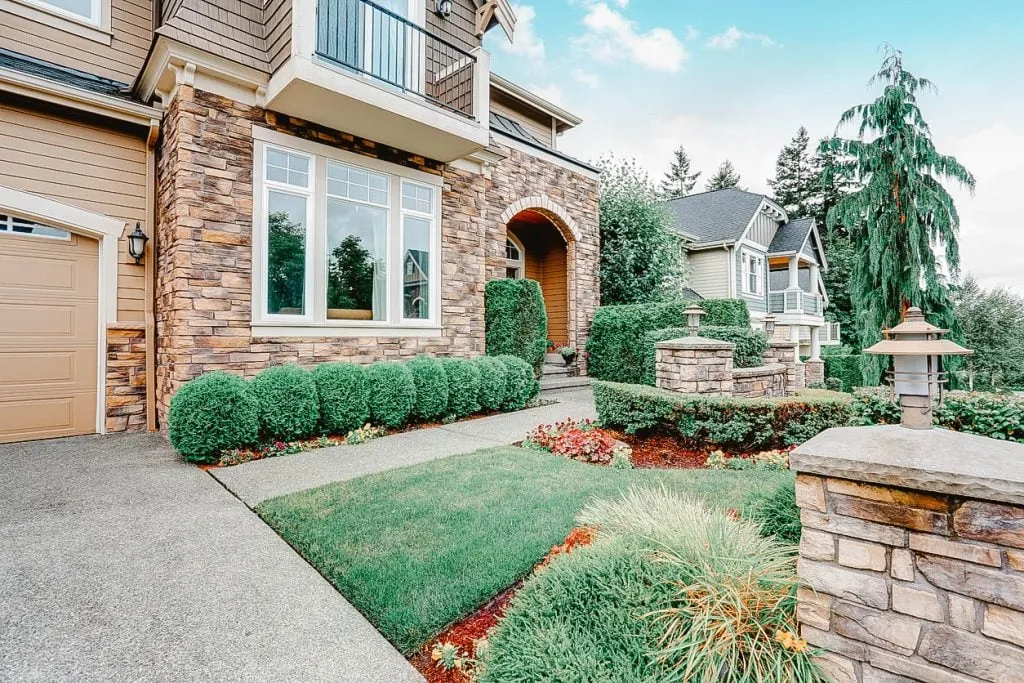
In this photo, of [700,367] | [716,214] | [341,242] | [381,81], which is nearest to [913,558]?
[700,367]

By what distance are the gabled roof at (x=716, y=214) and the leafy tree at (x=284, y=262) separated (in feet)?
44.6

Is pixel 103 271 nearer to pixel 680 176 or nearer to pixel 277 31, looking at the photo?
pixel 277 31

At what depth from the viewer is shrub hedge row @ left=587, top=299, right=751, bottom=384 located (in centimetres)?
894

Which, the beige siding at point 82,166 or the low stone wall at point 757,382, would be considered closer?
the beige siding at point 82,166

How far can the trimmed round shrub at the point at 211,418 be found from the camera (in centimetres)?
453

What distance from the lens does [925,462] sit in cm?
150

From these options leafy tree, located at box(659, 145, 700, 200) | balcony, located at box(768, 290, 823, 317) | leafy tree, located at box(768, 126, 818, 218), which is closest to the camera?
balcony, located at box(768, 290, 823, 317)

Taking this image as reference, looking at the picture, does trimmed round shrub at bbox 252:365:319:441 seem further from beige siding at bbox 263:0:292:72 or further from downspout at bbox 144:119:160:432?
beige siding at bbox 263:0:292:72

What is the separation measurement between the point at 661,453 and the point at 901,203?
8791mm

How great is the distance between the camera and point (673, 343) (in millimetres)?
5883

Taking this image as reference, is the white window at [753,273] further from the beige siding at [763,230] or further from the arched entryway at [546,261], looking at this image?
the arched entryway at [546,261]

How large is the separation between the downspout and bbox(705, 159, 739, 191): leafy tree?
34.7m

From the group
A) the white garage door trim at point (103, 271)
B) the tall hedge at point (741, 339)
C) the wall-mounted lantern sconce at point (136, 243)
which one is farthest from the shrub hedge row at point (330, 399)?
the tall hedge at point (741, 339)

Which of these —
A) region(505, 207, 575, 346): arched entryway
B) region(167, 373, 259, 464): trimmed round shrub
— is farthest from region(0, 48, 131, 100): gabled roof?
region(505, 207, 575, 346): arched entryway
